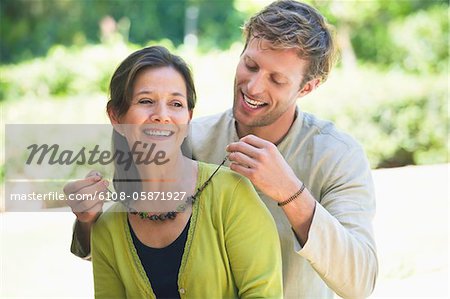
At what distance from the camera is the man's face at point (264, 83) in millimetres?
2543

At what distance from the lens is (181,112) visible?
226cm

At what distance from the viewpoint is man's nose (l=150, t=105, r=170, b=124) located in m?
2.22

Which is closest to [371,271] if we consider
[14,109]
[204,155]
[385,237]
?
[204,155]

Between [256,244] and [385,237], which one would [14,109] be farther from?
[256,244]

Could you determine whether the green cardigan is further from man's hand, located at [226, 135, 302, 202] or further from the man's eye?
the man's eye

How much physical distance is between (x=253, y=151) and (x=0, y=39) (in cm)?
1971

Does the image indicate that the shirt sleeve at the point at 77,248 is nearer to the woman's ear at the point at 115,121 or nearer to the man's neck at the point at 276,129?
the woman's ear at the point at 115,121

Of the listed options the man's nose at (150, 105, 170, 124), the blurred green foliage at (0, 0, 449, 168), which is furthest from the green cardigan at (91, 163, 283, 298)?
the blurred green foliage at (0, 0, 449, 168)

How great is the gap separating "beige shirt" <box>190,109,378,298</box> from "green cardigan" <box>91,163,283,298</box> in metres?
0.13

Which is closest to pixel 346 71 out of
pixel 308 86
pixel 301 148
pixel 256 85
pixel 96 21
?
pixel 308 86

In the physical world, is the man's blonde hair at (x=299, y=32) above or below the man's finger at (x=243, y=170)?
above

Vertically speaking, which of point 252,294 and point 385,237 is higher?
point 252,294

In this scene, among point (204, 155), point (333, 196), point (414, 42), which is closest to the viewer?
point (333, 196)

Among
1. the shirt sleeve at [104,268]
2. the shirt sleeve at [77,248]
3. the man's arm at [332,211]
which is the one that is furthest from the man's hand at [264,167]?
the shirt sleeve at [77,248]
